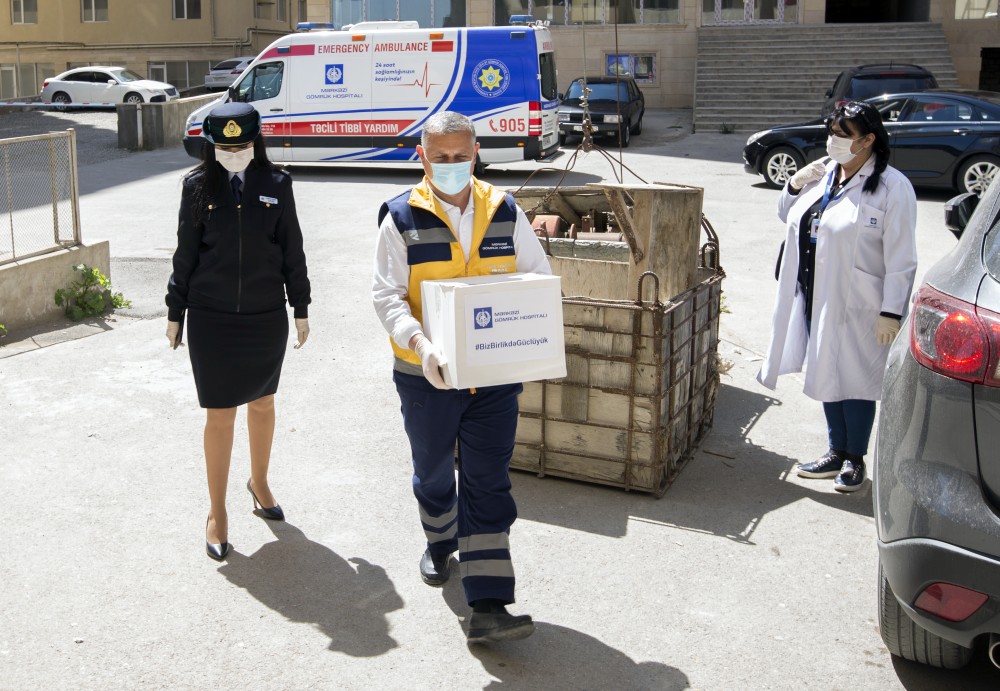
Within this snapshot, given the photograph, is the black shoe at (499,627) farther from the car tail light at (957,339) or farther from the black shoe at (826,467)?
the black shoe at (826,467)

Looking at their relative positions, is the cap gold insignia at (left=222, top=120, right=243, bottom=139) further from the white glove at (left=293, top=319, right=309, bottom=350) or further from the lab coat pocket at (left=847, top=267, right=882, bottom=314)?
the lab coat pocket at (left=847, top=267, right=882, bottom=314)

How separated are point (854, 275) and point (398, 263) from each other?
7.75 ft

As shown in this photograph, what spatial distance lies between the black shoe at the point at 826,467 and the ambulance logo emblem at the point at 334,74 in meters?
15.2

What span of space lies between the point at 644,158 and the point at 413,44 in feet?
17.7

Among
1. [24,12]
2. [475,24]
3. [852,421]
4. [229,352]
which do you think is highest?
[24,12]

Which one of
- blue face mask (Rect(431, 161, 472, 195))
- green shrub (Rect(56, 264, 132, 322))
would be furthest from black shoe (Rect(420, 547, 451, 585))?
green shrub (Rect(56, 264, 132, 322))

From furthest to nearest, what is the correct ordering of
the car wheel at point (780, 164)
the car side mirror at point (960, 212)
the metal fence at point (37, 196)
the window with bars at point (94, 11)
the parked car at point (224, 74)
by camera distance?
1. the window with bars at point (94, 11)
2. the parked car at point (224, 74)
3. the car wheel at point (780, 164)
4. the metal fence at point (37, 196)
5. the car side mirror at point (960, 212)

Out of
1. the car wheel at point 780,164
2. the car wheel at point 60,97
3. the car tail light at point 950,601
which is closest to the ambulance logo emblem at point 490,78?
the car wheel at point 780,164

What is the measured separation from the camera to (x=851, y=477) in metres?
5.30

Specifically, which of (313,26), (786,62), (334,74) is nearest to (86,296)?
(334,74)

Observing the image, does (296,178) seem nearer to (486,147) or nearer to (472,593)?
(486,147)

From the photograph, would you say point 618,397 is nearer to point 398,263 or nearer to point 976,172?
point 398,263

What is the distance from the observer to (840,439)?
548 centimetres

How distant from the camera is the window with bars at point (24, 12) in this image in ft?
139
